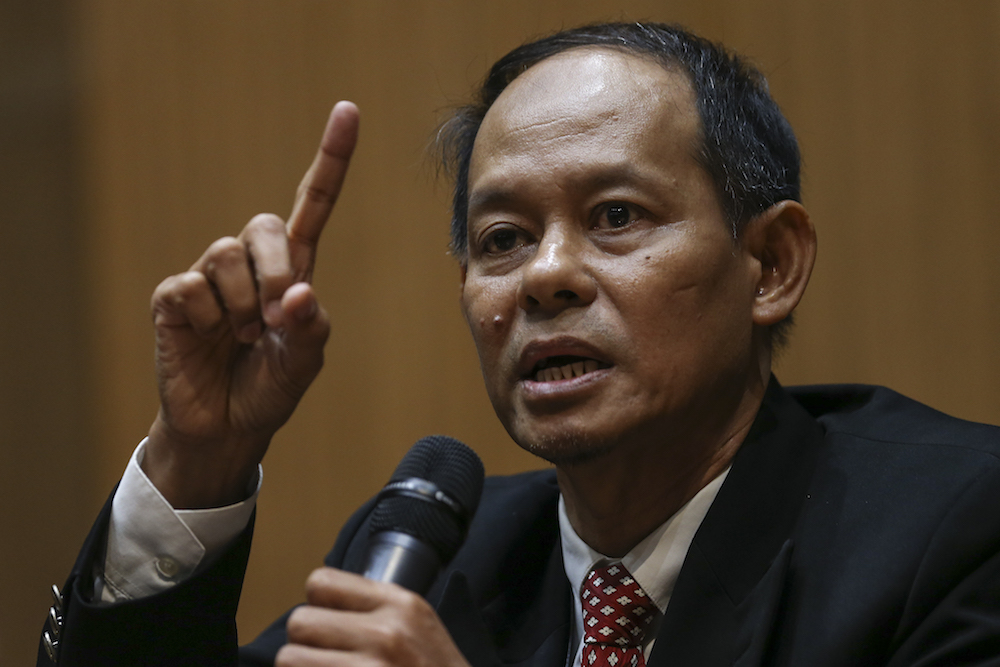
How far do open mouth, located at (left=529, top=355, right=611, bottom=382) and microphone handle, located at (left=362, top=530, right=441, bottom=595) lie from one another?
468 millimetres

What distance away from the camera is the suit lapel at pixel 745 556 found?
1263 mm

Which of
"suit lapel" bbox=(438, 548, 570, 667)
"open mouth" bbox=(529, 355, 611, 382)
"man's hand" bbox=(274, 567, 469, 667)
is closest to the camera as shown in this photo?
"man's hand" bbox=(274, 567, 469, 667)

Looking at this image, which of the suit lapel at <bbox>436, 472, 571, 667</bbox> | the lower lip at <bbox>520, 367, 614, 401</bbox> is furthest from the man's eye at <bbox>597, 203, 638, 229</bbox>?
the suit lapel at <bbox>436, 472, 571, 667</bbox>

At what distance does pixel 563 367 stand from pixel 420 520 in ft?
1.51

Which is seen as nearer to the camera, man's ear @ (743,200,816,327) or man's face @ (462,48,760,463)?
man's face @ (462,48,760,463)

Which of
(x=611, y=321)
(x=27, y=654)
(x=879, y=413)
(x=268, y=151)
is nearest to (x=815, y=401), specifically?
(x=879, y=413)

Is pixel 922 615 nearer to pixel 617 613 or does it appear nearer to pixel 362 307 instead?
pixel 617 613

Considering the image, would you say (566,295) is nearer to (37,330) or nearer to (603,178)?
(603,178)

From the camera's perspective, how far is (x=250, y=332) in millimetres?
1295

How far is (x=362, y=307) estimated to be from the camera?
282cm

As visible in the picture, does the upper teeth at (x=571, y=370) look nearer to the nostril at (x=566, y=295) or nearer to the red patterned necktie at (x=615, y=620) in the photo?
the nostril at (x=566, y=295)

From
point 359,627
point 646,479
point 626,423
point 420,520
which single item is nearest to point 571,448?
point 626,423

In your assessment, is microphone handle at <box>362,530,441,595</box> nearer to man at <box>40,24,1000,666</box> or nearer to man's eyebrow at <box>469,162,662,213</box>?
man at <box>40,24,1000,666</box>

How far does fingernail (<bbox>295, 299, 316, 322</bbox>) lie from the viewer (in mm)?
1199
